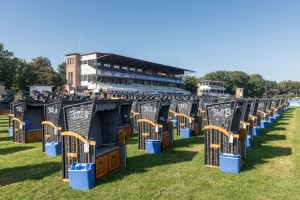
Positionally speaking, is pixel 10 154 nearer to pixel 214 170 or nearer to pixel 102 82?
pixel 214 170

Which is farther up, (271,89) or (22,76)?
(22,76)

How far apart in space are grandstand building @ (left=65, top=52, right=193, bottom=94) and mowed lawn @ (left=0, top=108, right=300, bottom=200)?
4264 cm

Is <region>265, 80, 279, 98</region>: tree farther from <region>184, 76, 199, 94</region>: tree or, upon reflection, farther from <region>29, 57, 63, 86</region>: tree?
<region>29, 57, 63, 86</region>: tree

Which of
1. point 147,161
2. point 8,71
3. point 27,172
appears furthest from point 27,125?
point 8,71

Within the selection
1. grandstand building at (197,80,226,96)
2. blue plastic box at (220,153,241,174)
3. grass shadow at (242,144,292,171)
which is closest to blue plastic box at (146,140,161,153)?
blue plastic box at (220,153,241,174)

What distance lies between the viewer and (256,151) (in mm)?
10828

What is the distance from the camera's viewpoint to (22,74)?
208 ft

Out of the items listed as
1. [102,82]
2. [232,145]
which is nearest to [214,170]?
[232,145]

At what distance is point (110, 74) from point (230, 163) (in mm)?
55776

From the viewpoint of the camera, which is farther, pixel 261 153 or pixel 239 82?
pixel 239 82

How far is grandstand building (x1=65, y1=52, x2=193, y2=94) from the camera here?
5888cm

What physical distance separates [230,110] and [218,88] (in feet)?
321

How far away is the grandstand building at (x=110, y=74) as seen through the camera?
58.9 meters

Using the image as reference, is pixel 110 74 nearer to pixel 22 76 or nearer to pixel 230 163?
pixel 22 76
